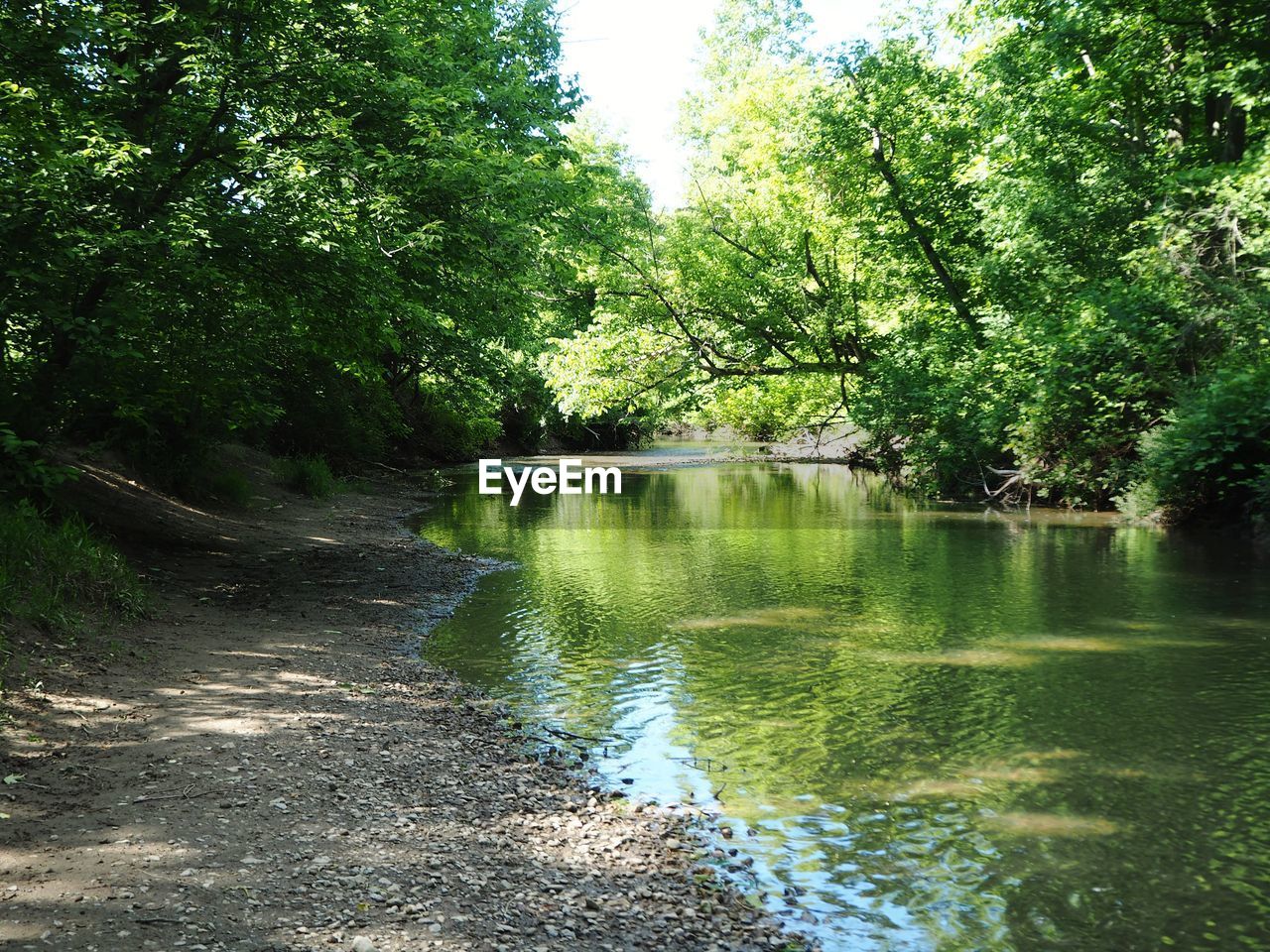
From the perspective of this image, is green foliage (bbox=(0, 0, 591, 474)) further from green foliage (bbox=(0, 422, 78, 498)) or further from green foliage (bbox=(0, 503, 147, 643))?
green foliage (bbox=(0, 503, 147, 643))

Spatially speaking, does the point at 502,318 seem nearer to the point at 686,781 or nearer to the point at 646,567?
the point at 646,567

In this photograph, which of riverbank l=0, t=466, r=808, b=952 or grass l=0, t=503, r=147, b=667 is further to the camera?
grass l=0, t=503, r=147, b=667

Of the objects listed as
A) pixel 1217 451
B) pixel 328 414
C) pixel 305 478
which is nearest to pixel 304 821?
pixel 1217 451

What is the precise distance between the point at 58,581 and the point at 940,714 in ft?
25.7

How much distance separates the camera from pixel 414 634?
1073 centimetres

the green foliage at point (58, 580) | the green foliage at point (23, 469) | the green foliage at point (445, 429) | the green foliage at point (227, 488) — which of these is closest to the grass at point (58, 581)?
the green foliage at point (58, 580)

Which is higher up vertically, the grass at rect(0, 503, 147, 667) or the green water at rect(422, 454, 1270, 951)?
the grass at rect(0, 503, 147, 667)

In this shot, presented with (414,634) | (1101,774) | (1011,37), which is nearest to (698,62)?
(1011,37)

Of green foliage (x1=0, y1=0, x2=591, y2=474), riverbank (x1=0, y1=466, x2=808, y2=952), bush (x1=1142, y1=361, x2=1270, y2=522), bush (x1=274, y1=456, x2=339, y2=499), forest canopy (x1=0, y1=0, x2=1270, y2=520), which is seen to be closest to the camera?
riverbank (x1=0, y1=466, x2=808, y2=952)

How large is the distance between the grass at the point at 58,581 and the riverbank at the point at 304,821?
0.40 meters

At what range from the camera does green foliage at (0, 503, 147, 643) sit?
Result: 7.77m

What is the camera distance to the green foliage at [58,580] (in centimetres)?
777

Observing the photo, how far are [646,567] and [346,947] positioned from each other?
12.0 metres

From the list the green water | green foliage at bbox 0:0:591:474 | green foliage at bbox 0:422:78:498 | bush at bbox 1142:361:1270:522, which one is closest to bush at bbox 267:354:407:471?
green foliage at bbox 0:0:591:474
